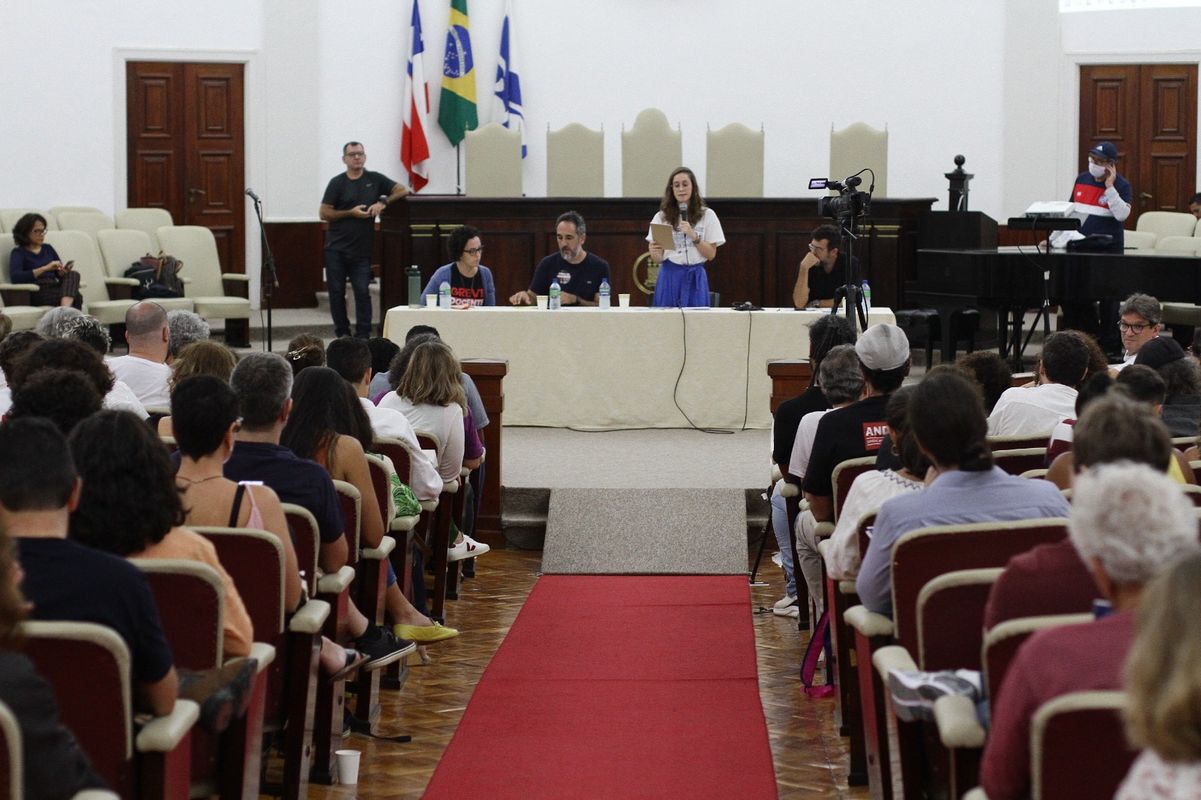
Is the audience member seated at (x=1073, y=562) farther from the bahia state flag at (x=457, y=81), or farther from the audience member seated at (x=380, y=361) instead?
the bahia state flag at (x=457, y=81)

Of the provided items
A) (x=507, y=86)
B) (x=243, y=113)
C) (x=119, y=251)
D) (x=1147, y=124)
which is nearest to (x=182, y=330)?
(x=119, y=251)

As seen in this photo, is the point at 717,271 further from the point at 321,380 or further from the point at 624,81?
the point at 321,380

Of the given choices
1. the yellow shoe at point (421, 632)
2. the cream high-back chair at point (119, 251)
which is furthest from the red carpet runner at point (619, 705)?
the cream high-back chair at point (119, 251)

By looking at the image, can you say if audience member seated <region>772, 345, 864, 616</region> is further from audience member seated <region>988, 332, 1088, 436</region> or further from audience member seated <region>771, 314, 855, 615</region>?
audience member seated <region>988, 332, 1088, 436</region>

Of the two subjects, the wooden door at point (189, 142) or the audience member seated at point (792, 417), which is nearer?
the audience member seated at point (792, 417)

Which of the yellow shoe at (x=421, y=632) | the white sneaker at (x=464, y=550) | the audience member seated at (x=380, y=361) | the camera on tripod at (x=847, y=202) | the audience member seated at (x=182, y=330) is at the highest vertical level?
the camera on tripod at (x=847, y=202)

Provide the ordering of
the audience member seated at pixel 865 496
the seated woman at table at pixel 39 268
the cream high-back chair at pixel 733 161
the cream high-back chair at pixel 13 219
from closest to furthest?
the audience member seated at pixel 865 496 → the seated woman at table at pixel 39 268 → the cream high-back chair at pixel 13 219 → the cream high-back chair at pixel 733 161

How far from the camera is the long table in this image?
27.8 ft

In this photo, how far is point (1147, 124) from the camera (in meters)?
14.4

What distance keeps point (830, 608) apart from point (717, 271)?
24.1 ft

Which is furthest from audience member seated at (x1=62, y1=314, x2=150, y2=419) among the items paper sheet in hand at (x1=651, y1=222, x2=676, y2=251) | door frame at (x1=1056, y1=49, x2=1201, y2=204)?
door frame at (x1=1056, y1=49, x2=1201, y2=204)

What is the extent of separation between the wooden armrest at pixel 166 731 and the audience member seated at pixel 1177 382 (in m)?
3.35

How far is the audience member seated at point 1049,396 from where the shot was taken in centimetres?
491

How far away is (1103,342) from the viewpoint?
35.3 feet
